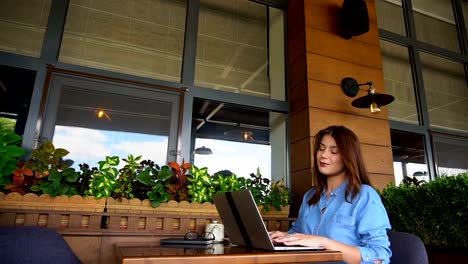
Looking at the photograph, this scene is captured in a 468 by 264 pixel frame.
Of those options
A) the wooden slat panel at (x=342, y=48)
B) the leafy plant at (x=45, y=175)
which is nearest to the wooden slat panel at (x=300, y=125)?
the wooden slat panel at (x=342, y=48)

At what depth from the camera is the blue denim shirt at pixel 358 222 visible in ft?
3.85

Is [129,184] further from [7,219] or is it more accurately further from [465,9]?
[465,9]

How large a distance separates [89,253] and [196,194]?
731mm

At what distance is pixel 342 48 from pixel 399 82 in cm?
113

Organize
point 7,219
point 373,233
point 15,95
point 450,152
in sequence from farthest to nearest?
point 450,152
point 15,95
point 7,219
point 373,233

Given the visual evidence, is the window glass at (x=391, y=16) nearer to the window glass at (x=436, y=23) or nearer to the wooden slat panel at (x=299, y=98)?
the window glass at (x=436, y=23)

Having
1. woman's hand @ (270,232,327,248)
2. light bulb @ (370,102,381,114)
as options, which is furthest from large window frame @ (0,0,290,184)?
woman's hand @ (270,232,327,248)

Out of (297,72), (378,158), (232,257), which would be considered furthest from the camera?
(297,72)

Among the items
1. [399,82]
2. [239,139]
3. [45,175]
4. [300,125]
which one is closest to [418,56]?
[399,82]

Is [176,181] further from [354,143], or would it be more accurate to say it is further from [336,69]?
[336,69]

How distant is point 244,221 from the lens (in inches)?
43.3

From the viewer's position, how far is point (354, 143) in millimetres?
1488

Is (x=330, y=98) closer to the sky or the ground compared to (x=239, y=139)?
closer to the sky

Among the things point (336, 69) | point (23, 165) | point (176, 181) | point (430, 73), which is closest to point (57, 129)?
point (23, 165)
